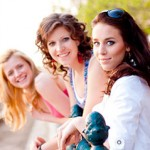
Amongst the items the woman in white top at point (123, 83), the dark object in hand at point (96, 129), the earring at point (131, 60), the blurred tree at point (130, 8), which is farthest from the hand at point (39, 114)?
the blurred tree at point (130, 8)

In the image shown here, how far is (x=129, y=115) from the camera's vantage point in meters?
1.35

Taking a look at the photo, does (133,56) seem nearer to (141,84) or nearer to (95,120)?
(141,84)

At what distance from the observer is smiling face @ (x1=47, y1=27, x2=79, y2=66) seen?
2084mm

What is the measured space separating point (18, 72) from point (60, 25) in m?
0.72

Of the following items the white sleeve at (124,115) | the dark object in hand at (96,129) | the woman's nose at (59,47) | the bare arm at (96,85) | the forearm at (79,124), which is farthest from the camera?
the woman's nose at (59,47)

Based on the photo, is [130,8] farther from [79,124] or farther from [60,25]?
[79,124]

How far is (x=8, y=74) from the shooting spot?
109 inches

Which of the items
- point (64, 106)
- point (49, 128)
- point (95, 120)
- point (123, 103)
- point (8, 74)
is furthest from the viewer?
point (49, 128)

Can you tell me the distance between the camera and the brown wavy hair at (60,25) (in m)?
2.09

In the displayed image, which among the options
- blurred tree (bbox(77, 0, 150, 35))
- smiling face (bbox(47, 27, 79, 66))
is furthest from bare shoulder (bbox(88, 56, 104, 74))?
blurred tree (bbox(77, 0, 150, 35))

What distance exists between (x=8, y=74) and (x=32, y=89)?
0.68ft

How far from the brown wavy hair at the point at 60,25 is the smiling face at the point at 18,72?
36 cm

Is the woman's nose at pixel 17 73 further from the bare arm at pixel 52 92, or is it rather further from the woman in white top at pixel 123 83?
the woman in white top at pixel 123 83

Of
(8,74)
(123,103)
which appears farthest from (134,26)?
(8,74)
